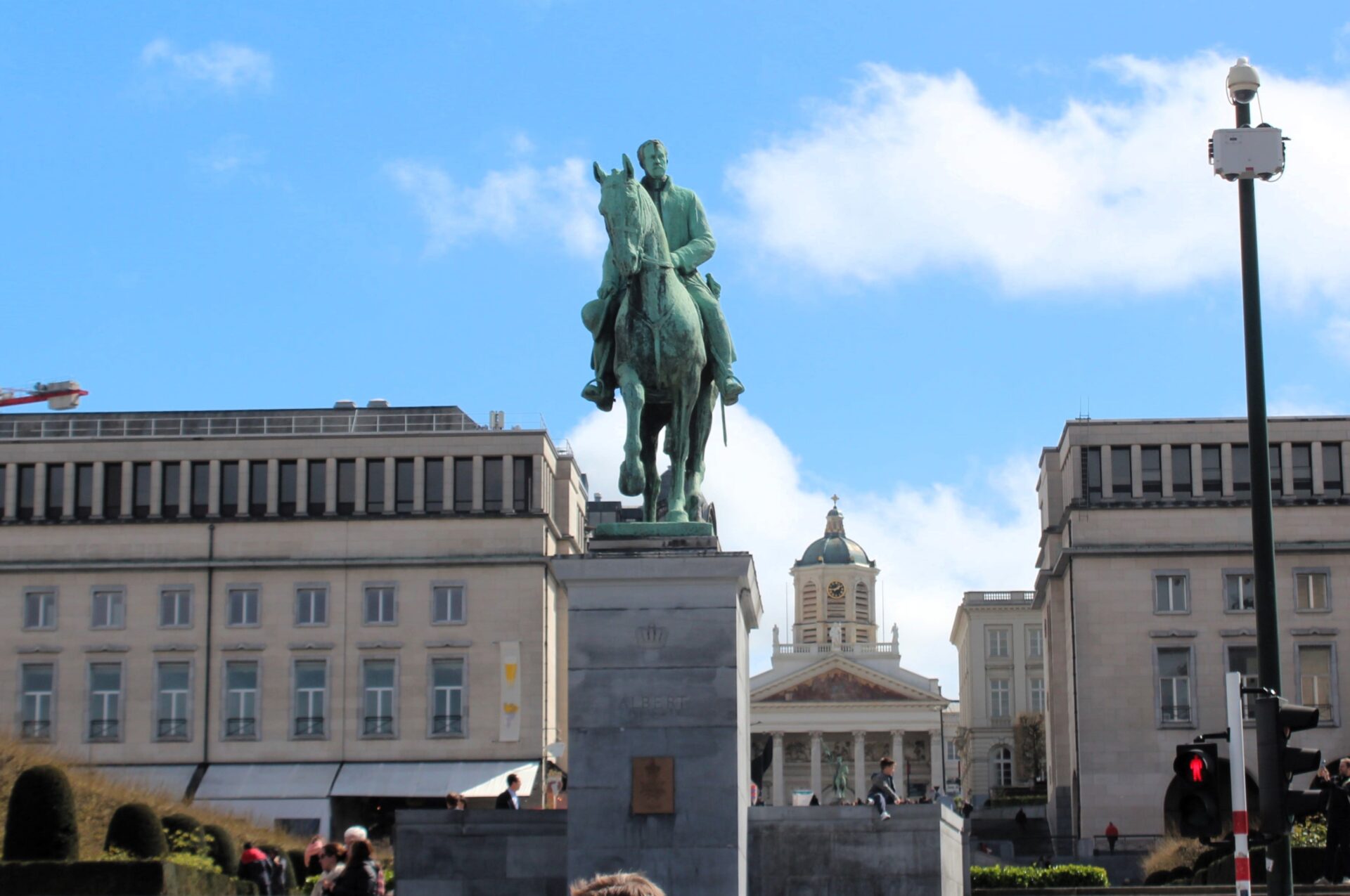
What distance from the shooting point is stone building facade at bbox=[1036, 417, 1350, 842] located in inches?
3231

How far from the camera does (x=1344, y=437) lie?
84312mm

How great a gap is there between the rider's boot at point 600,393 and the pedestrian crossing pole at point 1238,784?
29.7 feet

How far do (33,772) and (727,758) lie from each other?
1497cm

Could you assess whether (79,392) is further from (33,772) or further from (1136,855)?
(33,772)

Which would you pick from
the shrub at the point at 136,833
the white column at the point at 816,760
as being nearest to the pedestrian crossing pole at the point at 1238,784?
the shrub at the point at 136,833

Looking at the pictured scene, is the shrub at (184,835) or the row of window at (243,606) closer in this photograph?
the shrub at (184,835)

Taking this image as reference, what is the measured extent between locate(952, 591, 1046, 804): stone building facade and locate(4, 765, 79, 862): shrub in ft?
392

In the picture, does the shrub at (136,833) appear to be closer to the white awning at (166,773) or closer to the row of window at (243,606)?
the white awning at (166,773)

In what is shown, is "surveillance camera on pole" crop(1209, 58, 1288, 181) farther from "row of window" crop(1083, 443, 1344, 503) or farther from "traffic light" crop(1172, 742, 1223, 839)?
"row of window" crop(1083, 443, 1344, 503)

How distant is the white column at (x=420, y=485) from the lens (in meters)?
85.2

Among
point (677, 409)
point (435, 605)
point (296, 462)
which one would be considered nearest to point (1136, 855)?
point (435, 605)

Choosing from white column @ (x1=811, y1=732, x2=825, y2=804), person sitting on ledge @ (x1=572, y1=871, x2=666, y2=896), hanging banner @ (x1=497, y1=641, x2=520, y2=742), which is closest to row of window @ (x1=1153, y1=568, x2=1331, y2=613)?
hanging banner @ (x1=497, y1=641, x2=520, y2=742)

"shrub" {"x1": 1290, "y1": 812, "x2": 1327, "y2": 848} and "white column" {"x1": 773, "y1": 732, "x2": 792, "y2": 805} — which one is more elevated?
"white column" {"x1": 773, "y1": 732, "x2": 792, "y2": 805}

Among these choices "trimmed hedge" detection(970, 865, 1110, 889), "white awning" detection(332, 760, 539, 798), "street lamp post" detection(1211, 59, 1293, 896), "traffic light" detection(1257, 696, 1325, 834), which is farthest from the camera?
"white awning" detection(332, 760, 539, 798)
